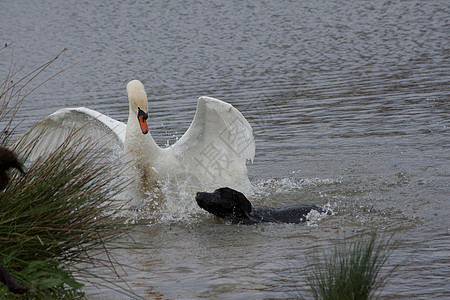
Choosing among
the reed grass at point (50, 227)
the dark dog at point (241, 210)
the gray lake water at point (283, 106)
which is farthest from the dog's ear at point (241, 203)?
the reed grass at point (50, 227)

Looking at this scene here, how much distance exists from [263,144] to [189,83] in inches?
188

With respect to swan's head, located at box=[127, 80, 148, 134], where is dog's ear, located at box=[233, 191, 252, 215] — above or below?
below

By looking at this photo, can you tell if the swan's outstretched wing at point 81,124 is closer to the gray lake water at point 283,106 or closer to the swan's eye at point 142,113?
the swan's eye at point 142,113

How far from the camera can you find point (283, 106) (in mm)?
12664

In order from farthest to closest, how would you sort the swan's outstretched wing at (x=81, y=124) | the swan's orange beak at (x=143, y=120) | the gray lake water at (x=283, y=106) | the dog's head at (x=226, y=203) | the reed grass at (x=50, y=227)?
the swan's outstretched wing at (x=81, y=124) < the swan's orange beak at (x=143, y=120) < the dog's head at (x=226, y=203) < the gray lake water at (x=283, y=106) < the reed grass at (x=50, y=227)

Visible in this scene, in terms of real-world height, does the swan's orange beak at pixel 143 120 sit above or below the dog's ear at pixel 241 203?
above

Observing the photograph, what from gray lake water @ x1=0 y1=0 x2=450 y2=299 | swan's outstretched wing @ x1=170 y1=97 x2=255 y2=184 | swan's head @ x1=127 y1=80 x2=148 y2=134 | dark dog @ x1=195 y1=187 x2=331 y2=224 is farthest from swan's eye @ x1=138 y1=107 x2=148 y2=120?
gray lake water @ x1=0 y1=0 x2=450 y2=299

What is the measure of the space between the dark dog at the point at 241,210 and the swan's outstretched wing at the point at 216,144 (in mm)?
751

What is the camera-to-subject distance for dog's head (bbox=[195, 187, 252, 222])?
734cm

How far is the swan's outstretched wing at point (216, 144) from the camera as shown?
7.56m

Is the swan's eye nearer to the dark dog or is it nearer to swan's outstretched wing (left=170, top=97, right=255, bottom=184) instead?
swan's outstretched wing (left=170, top=97, right=255, bottom=184)

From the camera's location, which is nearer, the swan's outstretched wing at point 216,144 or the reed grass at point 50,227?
the reed grass at point 50,227

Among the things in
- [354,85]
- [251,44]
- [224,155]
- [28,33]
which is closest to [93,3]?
[28,33]

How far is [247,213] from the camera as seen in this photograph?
24.7ft
